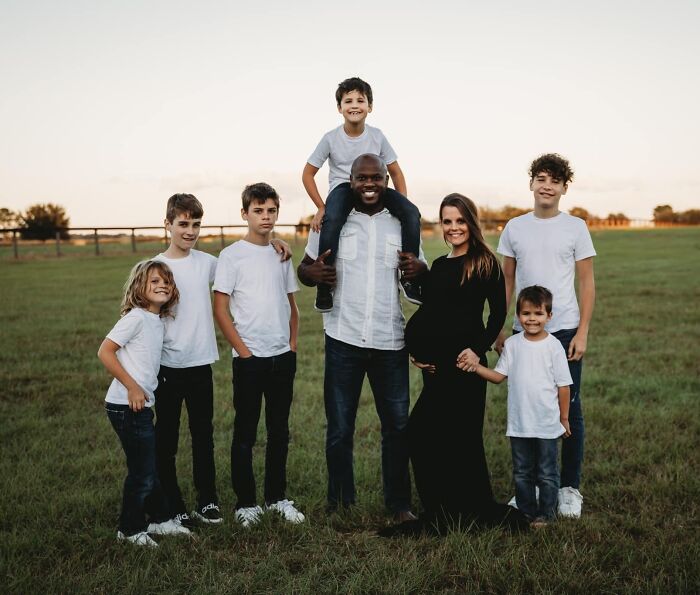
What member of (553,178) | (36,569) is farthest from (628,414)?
(36,569)

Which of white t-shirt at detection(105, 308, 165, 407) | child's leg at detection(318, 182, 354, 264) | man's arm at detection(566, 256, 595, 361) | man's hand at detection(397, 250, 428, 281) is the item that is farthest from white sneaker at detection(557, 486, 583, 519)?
white t-shirt at detection(105, 308, 165, 407)

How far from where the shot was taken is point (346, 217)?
3.98 m

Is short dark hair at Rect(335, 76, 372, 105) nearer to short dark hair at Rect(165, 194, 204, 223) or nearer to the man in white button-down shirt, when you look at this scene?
the man in white button-down shirt

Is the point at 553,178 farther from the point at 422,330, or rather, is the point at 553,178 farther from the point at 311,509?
the point at 311,509

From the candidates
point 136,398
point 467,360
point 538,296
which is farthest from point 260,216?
point 538,296

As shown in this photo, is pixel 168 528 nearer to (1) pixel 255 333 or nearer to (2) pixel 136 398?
(2) pixel 136 398

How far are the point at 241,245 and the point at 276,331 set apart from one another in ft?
1.95

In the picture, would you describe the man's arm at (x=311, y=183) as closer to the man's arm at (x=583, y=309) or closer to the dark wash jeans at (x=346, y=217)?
the dark wash jeans at (x=346, y=217)

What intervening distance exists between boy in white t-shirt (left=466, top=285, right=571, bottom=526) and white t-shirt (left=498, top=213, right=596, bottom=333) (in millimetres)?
205

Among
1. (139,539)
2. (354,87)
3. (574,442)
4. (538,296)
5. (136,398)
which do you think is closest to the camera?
(136,398)

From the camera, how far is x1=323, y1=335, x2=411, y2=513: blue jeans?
404 centimetres

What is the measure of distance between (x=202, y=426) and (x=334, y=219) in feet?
5.11

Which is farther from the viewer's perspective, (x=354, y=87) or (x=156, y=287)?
(x=354, y=87)

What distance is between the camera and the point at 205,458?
162 inches
